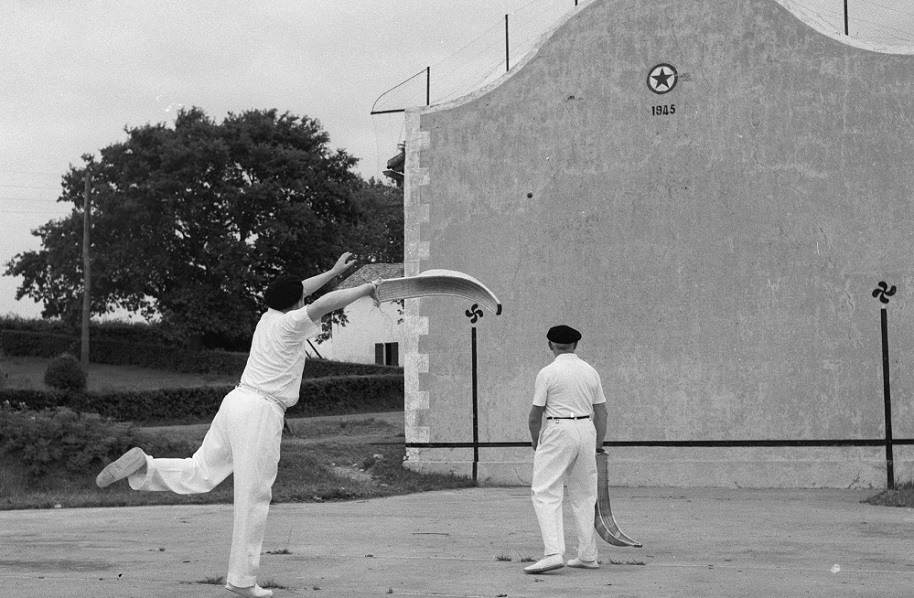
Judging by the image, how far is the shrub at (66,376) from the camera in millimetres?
39125

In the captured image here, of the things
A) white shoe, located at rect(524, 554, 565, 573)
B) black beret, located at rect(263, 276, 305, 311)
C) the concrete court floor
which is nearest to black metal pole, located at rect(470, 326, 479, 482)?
the concrete court floor

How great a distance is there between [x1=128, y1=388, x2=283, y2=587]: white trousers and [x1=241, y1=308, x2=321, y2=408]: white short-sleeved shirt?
0.34 feet

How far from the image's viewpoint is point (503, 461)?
20141 mm

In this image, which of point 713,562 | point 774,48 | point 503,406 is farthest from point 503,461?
point 713,562

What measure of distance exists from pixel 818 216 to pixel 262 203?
37.8m

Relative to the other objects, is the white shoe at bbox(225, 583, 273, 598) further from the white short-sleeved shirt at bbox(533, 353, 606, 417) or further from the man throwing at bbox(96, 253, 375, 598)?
the white short-sleeved shirt at bbox(533, 353, 606, 417)

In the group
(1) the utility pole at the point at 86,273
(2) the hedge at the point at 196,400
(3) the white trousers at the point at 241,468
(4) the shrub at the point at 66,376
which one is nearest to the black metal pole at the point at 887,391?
(3) the white trousers at the point at 241,468

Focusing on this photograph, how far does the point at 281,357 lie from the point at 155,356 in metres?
49.5

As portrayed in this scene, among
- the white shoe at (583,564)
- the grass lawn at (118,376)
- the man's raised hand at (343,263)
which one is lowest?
the white shoe at (583,564)

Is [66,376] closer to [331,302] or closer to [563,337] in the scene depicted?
[563,337]

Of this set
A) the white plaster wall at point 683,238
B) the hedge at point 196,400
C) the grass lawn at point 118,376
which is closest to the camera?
the white plaster wall at point 683,238

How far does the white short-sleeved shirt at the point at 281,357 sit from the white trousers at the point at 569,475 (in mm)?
2589

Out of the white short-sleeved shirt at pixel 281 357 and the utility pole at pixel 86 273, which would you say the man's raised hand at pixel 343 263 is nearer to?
the white short-sleeved shirt at pixel 281 357

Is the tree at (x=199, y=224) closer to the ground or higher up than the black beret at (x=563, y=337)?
higher up
